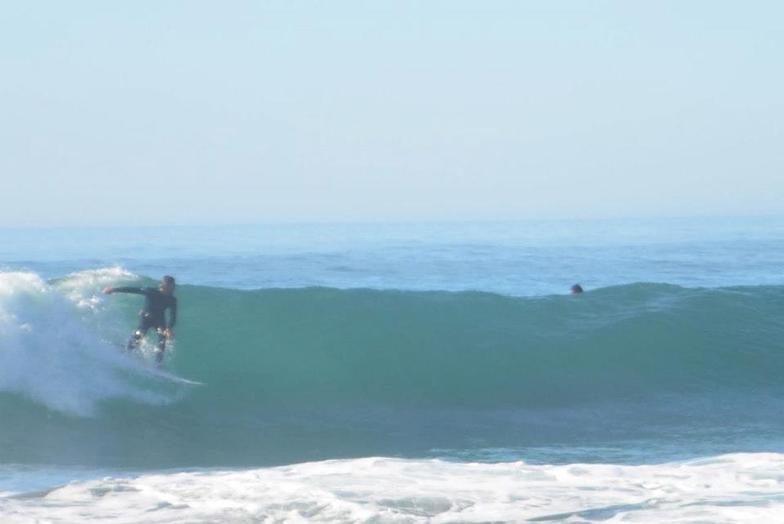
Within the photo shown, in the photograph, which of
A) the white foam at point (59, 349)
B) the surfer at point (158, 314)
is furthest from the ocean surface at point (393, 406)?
the surfer at point (158, 314)

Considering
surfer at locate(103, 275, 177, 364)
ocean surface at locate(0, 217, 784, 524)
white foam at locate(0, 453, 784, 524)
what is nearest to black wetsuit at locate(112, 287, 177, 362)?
surfer at locate(103, 275, 177, 364)

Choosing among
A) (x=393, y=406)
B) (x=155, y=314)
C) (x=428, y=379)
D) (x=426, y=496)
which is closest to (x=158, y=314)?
(x=155, y=314)

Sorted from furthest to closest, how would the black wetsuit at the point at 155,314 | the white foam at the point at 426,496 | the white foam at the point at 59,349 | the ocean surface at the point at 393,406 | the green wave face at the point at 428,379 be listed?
the black wetsuit at the point at 155,314 < the white foam at the point at 59,349 < the green wave face at the point at 428,379 < the ocean surface at the point at 393,406 < the white foam at the point at 426,496

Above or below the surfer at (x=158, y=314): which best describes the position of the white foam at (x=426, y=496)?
below

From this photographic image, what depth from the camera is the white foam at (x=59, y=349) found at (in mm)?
13914

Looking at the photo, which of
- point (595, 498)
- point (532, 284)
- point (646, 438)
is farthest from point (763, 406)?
point (532, 284)

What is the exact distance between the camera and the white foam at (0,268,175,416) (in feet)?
45.6

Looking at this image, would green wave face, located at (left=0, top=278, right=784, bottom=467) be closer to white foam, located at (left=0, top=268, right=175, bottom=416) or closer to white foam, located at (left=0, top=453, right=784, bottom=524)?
white foam, located at (left=0, top=268, right=175, bottom=416)

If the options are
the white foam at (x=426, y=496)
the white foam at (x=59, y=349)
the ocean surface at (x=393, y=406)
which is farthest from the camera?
the white foam at (x=59, y=349)

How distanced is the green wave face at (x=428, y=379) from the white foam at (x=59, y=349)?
15 centimetres

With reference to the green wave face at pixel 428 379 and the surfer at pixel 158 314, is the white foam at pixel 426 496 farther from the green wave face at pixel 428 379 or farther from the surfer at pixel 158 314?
the surfer at pixel 158 314

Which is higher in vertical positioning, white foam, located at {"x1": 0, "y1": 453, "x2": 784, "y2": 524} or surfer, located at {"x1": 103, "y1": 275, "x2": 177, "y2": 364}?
surfer, located at {"x1": 103, "y1": 275, "x2": 177, "y2": 364}

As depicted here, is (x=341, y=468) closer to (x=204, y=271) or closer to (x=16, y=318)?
(x=16, y=318)

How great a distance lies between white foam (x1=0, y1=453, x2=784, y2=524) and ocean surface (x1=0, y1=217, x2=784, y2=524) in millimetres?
29
